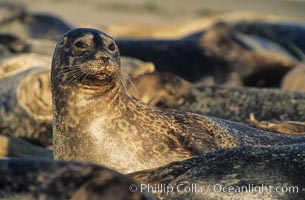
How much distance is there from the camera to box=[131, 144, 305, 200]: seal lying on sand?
486 centimetres

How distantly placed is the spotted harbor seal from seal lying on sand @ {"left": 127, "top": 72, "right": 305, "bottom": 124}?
2.54 metres

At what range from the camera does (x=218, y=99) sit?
923cm

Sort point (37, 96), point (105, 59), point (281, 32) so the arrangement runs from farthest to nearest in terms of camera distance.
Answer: point (281, 32), point (37, 96), point (105, 59)

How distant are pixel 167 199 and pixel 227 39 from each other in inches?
346

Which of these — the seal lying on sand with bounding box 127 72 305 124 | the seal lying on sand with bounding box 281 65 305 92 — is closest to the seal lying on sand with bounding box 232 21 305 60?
the seal lying on sand with bounding box 281 65 305 92

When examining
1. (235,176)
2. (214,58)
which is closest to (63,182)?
(235,176)

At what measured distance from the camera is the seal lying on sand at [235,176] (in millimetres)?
4863

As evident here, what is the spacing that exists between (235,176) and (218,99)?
169 inches

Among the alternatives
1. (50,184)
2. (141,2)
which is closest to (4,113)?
(50,184)

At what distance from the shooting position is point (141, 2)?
90.0 feet

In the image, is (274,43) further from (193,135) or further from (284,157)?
(284,157)

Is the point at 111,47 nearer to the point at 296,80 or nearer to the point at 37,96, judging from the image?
the point at 37,96

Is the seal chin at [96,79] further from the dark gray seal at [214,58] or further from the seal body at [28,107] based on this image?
the dark gray seal at [214,58]

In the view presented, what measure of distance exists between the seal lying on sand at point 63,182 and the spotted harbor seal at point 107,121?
68.1 inches
